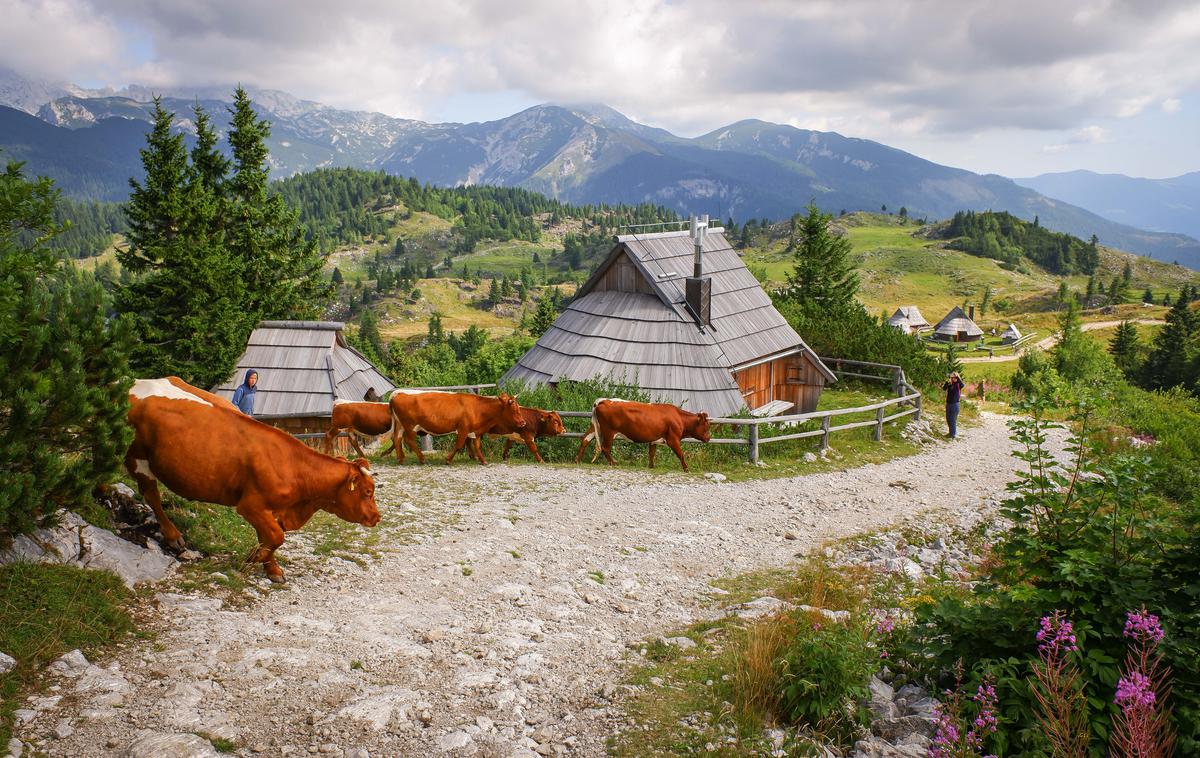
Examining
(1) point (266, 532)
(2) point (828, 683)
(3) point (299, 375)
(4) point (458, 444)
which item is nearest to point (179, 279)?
(3) point (299, 375)

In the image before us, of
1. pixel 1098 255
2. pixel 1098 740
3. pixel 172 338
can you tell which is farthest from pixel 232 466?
pixel 1098 255

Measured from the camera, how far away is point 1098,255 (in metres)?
182

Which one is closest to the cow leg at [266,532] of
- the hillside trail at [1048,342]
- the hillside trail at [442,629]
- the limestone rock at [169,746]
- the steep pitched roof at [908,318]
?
the hillside trail at [442,629]

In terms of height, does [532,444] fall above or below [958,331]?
above

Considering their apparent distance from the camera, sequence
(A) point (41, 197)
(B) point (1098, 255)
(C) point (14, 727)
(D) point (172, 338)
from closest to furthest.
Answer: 1. (C) point (14, 727)
2. (A) point (41, 197)
3. (D) point (172, 338)
4. (B) point (1098, 255)

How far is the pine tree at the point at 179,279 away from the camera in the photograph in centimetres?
2516

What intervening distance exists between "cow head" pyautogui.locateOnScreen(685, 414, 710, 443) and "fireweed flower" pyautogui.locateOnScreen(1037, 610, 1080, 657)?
37.3 ft

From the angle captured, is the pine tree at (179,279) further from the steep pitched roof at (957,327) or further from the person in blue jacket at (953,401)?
the steep pitched roof at (957,327)

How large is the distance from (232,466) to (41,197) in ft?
9.47

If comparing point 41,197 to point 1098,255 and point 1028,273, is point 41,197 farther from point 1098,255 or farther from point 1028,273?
point 1098,255

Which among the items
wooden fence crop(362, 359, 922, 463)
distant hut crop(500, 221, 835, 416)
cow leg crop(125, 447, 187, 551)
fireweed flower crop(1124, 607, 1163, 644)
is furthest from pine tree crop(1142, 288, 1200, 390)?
cow leg crop(125, 447, 187, 551)

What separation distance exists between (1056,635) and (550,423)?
12.1 m

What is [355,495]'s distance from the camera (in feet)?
25.0

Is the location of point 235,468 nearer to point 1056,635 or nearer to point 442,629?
point 442,629
